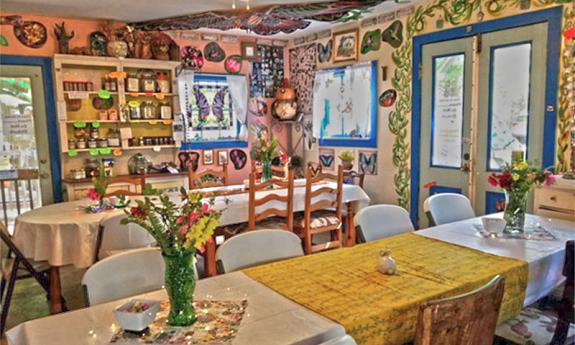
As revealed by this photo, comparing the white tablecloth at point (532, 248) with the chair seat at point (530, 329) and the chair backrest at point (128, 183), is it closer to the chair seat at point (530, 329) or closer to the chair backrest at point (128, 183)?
the chair seat at point (530, 329)

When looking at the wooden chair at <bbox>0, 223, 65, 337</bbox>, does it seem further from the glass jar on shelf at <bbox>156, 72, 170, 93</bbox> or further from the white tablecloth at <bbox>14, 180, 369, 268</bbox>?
the glass jar on shelf at <bbox>156, 72, 170, 93</bbox>

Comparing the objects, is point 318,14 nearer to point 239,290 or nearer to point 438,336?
point 239,290

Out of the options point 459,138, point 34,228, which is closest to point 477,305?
point 34,228

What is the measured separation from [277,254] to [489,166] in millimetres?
2643

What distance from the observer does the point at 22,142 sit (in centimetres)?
455

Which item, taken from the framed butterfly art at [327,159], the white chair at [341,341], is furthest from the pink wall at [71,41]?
the white chair at [341,341]

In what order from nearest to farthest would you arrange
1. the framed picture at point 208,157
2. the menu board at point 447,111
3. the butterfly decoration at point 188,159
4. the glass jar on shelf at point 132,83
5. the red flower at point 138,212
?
the red flower at point 138,212 → the menu board at point 447,111 → the glass jar on shelf at point 132,83 → the butterfly decoration at point 188,159 → the framed picture at point 208,157

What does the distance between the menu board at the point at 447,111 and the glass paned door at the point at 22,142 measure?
161 inches

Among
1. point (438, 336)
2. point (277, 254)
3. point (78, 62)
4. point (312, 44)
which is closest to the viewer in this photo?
point (438, 336)

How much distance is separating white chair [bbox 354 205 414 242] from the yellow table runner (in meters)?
0.25

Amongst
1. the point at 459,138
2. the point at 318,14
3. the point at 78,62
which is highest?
the point at 318,14

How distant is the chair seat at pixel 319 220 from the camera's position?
3.75 meters

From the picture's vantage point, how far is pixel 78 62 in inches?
180

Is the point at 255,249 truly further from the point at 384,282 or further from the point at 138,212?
the point at 138,212
